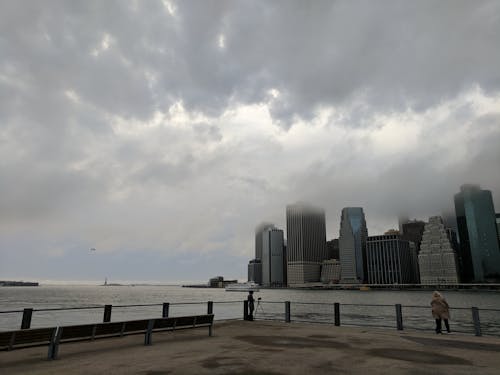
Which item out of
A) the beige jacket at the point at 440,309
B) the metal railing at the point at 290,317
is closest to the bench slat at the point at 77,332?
the metal railing at the point at 290,317

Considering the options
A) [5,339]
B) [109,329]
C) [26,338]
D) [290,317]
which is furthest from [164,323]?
[290,317]

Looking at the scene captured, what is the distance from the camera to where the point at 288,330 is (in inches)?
610

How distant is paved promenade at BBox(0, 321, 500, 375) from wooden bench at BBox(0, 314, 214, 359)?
407mm

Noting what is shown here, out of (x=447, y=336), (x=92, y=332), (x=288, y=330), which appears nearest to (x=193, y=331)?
(x=288, y=330)

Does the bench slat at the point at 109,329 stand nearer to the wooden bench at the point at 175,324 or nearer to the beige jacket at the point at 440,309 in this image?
the wooden bench at the point at 175,324

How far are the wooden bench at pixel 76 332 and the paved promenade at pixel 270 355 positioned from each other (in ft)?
1.34

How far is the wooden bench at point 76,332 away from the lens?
8898 mm

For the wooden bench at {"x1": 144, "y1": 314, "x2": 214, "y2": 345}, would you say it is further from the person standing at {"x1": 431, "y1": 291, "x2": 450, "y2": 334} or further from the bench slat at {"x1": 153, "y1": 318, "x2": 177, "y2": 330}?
the person standing at {"x1": 431, "y1": 291, "x2": 450, "y2": 334}

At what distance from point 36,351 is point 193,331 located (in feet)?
19.5

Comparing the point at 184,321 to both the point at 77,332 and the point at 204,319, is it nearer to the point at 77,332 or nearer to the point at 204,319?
the point at 204,319

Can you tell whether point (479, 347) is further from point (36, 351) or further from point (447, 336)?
point (36, 351)

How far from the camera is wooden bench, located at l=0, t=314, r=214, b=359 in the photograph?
29.2 feet

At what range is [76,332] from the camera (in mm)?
10141

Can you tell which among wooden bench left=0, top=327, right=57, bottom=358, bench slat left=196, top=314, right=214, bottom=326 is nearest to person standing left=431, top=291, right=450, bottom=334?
bench slat left=196, top=314, right=214, bottom=326
